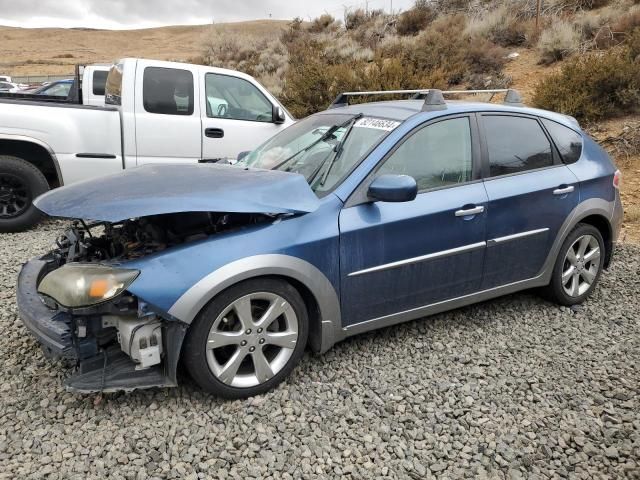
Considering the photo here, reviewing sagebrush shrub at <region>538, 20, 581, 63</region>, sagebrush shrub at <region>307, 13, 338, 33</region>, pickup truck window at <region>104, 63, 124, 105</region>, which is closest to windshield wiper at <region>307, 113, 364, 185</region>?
pickup truck window at <region>104, 63, 124, 105</region>

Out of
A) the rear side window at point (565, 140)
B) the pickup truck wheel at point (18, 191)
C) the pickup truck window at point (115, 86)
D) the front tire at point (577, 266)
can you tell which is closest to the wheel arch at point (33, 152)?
the pickup truck wheel at point (18, 191)

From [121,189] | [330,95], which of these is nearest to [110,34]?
[330,95]

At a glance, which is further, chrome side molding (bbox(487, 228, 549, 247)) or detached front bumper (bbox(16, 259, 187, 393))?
chrome side molding (bbox(487, 228, 549, 247))

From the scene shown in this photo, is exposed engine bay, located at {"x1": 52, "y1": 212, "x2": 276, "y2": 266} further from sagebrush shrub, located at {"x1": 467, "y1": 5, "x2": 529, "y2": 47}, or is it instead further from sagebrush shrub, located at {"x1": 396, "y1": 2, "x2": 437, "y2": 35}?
sagebrush shrub, located at {"x1": 396, "y1": 2, "x2": 437, "y2": 35}

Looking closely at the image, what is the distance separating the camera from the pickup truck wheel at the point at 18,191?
19.8 feet

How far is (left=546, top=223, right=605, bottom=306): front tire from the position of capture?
4.21 meters

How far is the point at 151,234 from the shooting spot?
318 cm

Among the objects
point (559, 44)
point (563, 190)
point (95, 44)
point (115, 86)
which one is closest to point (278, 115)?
point (115, 86)

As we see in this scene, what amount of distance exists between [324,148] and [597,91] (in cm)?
762

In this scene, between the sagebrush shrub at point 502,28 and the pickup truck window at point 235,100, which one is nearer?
the pickup truck window at point 235,100

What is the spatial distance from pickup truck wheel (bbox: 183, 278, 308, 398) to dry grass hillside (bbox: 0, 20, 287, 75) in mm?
48801

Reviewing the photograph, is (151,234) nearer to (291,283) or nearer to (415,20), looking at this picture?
(291,283)

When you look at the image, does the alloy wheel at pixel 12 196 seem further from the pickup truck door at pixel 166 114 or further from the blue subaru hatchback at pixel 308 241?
the blue subaru hatchback at pixel 308 241

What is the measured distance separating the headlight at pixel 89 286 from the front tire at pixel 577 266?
3.18 metres
